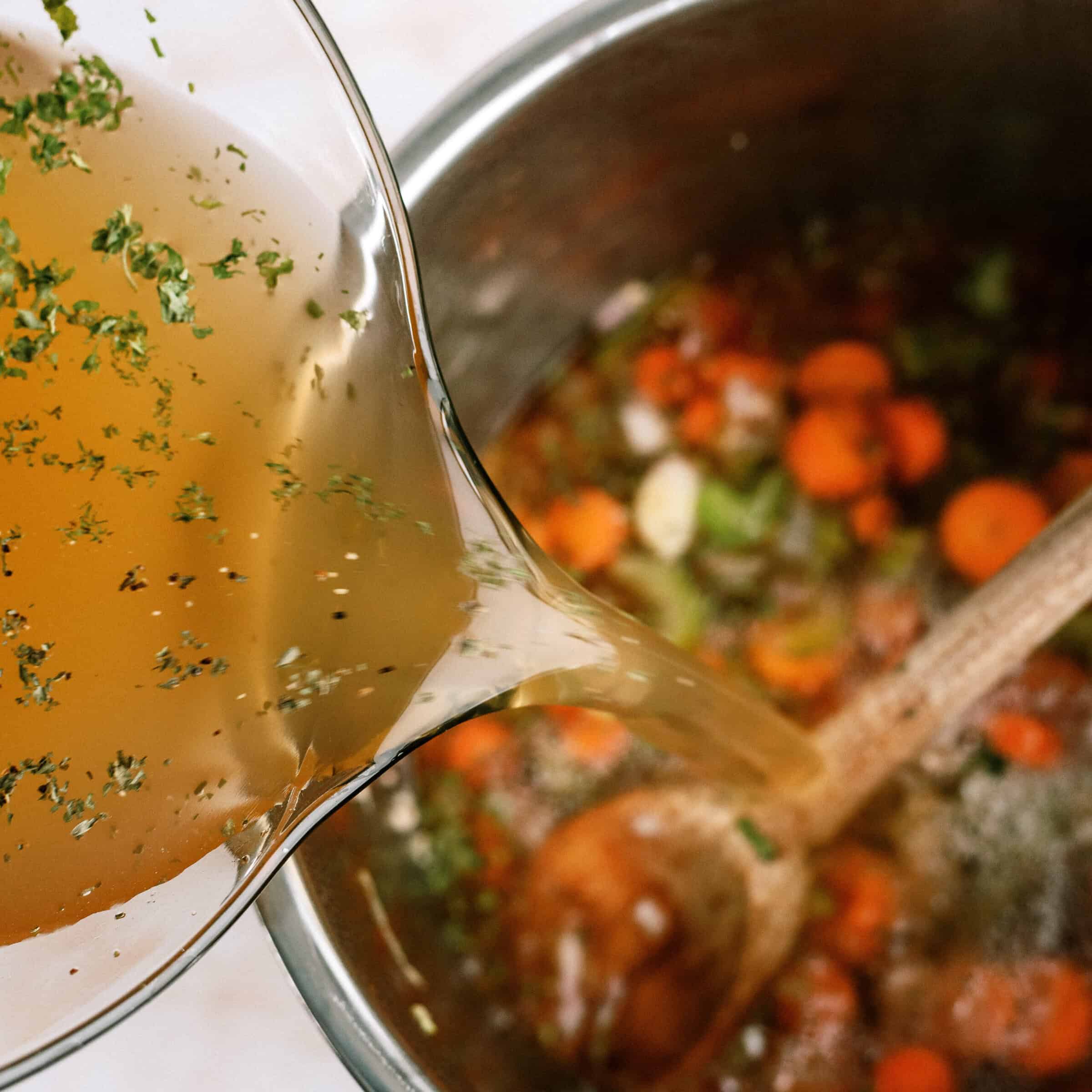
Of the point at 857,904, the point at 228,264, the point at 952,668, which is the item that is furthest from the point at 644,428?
the point at 228,264

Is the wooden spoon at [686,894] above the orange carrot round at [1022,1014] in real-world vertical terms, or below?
above

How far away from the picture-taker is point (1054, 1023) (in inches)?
36.4

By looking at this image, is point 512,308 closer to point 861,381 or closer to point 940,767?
point 861,381

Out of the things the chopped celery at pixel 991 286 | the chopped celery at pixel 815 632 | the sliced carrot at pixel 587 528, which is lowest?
the chopped celery at pixel 815 632

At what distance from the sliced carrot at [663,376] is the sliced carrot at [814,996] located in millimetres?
537

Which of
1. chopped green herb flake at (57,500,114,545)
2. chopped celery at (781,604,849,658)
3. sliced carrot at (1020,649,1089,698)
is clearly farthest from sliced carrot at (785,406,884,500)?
chopped green herb flake at (57,500,114,545)

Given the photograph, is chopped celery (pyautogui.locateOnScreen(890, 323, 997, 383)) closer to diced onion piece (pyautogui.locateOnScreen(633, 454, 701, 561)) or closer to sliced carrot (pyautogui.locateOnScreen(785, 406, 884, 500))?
sliced carrot (pyautogui.locateOnScreen(785, 406, 884, 500))

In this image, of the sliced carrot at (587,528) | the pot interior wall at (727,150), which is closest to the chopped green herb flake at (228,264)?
the pot interior wall at (727,150)

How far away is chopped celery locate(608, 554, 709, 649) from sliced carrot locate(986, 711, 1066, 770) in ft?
0.91

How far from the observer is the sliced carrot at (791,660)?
1022 millimetres

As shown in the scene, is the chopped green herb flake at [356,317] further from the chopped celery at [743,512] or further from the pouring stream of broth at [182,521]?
the chopped celery at [743,512]

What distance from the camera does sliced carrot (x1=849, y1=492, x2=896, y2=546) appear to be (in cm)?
104

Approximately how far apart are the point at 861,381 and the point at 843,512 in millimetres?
130

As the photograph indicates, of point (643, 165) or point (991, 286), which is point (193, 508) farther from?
point (991, 286)
